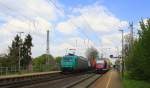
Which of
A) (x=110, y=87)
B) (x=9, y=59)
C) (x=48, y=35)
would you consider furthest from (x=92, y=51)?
(x=110, y=87)

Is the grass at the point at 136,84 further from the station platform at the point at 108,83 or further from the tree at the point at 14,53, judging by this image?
the tree at the point at 14,53

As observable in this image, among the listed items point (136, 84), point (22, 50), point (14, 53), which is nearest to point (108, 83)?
point (136, 84)

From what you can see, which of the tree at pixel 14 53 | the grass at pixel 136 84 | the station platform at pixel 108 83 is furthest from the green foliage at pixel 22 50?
the grass at pixel 136 84

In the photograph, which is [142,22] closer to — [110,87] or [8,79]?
[110,87]

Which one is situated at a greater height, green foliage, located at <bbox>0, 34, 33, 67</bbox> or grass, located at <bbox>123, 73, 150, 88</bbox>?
green foliage, located at <bbox>0, 34, 33, 67</bbox>

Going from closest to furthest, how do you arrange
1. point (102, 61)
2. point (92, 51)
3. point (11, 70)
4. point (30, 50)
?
point (11, 70) → point (102, 61) → point (30, 50) → point (92, 51)

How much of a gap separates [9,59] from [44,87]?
220 ft

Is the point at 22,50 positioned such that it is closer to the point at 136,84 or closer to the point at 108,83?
the point at 108,83

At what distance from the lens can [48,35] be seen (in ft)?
231

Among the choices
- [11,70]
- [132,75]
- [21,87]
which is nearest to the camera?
[21,87]

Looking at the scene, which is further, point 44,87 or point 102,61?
point 102,61

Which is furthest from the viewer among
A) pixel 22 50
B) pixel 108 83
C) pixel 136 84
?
pixel 22 50

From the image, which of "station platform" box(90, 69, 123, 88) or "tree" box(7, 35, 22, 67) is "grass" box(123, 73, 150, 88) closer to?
"station platform" box(90, 69, 123, 88)

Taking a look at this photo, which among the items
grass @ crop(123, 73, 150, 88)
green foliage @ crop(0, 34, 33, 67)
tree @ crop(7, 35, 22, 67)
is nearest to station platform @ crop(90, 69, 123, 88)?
grass @ crop(123, 73, 150, 88)
